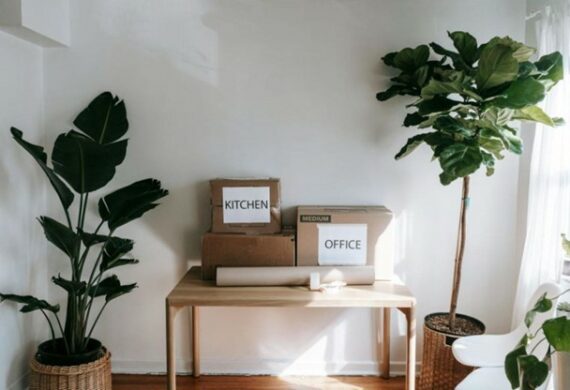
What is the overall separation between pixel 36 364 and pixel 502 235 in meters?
2.58

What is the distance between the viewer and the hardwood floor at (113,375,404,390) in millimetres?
3145

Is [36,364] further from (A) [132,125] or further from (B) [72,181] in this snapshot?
(A) [132,125]

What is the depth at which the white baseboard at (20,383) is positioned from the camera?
116 inches

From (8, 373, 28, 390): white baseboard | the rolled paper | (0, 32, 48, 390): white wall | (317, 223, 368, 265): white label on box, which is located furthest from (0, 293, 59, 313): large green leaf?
(317, 223, 368, 265): white label on box

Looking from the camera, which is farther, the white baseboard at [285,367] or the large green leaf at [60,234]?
the white baseboard at [285,367]

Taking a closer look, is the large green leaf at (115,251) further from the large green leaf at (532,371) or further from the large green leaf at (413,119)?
the large green leaf at (532,371)

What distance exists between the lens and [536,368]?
176 cm

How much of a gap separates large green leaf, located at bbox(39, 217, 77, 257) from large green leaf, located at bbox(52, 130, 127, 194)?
0.20 m

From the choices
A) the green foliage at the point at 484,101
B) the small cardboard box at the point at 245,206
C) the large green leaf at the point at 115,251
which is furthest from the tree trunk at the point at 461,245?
the large green leaf at the point at 115,251

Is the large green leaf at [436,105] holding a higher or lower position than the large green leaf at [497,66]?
lower

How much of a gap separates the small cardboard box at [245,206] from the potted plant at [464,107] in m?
0.72

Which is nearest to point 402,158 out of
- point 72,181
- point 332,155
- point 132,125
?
point 332,155

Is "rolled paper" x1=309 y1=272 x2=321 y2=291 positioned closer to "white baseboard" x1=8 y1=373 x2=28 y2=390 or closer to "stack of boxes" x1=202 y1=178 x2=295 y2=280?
"stack of boxes" x1=202 y1=178 x2=295 y2=280

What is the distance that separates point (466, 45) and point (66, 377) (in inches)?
97.5
